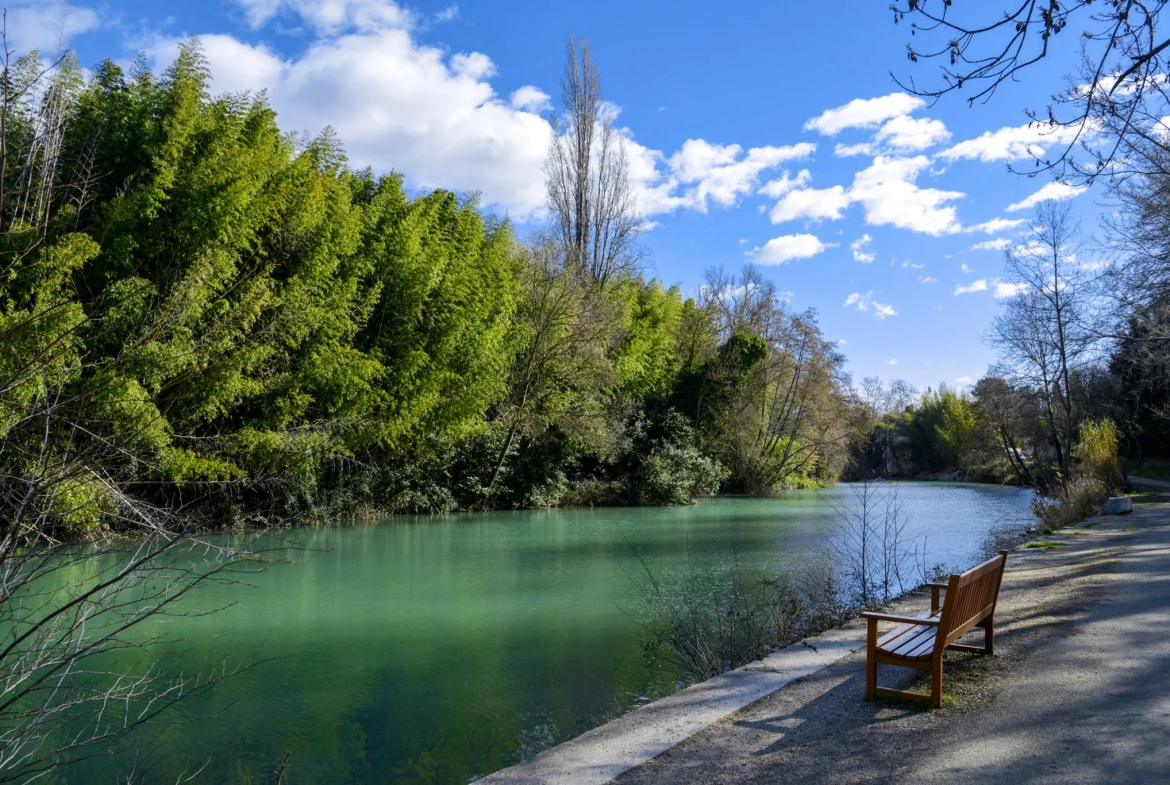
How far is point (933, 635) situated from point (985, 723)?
69cm

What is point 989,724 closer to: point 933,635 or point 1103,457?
point 933,635

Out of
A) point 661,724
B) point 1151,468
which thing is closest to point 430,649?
point 661,724

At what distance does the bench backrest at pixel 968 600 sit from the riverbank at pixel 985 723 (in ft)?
1.18

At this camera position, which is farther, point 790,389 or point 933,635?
point 790,389

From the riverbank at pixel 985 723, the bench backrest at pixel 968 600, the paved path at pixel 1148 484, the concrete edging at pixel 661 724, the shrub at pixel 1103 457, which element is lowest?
the concrete edging at pixel 661 724

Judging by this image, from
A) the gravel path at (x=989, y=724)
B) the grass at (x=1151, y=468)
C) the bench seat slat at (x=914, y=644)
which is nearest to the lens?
the gravel path at (x=989, y=724)

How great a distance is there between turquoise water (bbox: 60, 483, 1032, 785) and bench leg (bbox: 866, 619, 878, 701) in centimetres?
161

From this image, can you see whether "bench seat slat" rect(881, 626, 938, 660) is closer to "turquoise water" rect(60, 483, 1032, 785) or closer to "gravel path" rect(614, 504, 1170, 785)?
"gravel path" rect(614, 504, 1170, 785)

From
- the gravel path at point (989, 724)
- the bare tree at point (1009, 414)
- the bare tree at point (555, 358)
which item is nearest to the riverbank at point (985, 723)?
the gravel path at point (989, 724)

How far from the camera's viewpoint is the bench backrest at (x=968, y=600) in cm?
390

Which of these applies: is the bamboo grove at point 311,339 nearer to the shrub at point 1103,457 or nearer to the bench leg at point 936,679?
the bench leg at point 936,679

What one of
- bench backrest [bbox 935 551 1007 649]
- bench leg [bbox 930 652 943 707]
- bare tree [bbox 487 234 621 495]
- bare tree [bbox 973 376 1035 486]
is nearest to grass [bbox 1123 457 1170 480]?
bare tree [bbox 973 376 1035 486]

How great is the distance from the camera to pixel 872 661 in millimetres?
4121

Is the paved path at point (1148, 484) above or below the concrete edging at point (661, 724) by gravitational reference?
above
